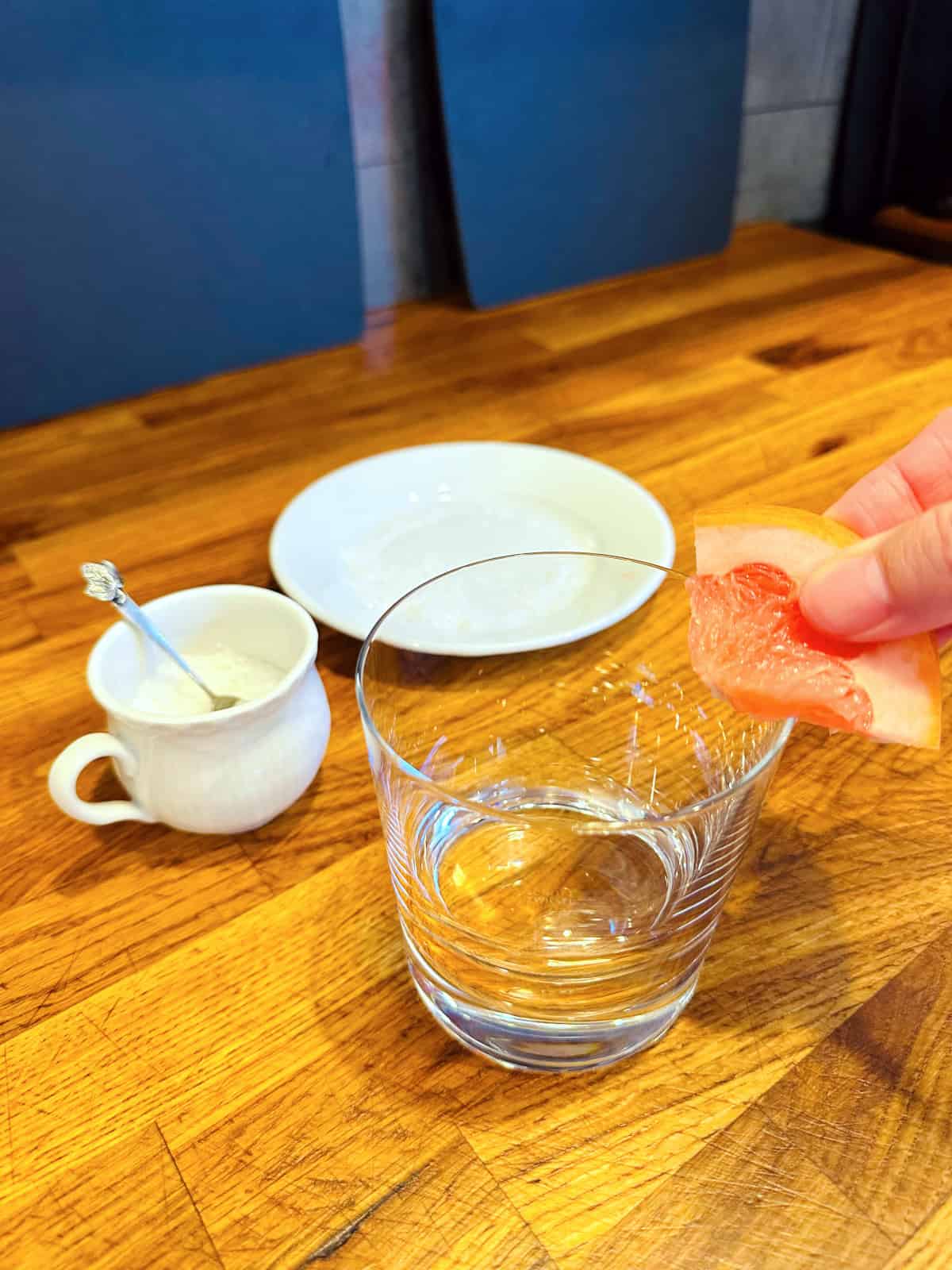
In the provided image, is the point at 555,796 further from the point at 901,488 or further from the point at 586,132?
the point at 586,132

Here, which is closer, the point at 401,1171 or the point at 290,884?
the point at 401,1171

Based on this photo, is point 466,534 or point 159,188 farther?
point 159,188

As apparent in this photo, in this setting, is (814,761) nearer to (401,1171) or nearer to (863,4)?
(401,1171)

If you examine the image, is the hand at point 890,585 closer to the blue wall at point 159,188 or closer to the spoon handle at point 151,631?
the spoon handle at point 151,631

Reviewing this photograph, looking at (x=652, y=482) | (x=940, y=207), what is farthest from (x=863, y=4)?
(x=652, y=482)

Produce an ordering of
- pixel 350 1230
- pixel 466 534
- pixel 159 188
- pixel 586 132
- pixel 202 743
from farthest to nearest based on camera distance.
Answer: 1. pixel 586 132
2. pixel 159 188
3. pixel 466 534
4. pixel 202 743
5. pixel 350 1230

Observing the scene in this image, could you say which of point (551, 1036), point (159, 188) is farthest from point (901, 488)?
point (159, 188)

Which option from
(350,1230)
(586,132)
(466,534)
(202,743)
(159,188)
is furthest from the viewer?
(586,132)
